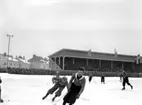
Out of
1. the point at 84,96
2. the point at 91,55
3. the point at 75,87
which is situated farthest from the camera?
the point at 91,55

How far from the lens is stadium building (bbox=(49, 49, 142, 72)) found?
1882 inches

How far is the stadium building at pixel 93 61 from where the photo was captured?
47.8 m

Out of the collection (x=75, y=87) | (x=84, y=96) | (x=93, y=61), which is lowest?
(x=84, y=96)

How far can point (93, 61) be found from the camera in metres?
50.8

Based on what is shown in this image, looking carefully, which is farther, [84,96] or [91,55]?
[91,55]

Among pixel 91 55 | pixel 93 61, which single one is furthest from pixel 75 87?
pixel 93 61

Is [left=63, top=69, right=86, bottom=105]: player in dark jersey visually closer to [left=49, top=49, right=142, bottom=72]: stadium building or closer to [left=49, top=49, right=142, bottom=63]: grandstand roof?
[left=49, top=49, right=142, bottom=72]: stadium building

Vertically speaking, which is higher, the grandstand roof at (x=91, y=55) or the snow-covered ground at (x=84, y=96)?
the grandstand roof at (x=91, y=55)

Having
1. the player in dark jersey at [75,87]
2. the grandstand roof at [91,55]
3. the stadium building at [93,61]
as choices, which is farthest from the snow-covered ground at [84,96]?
the grandstand roof at [91,55]

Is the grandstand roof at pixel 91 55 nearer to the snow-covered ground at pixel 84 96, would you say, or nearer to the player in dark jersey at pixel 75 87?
the snow-covered ground at pixel 84 96

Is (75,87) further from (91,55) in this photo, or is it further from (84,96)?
(91,55)

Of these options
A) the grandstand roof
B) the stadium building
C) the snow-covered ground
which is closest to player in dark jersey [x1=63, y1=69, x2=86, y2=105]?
the snow-covered ground

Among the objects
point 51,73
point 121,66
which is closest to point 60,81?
point 51,73

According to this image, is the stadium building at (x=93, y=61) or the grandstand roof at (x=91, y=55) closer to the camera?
the stadium building at (x=93, y=61)
